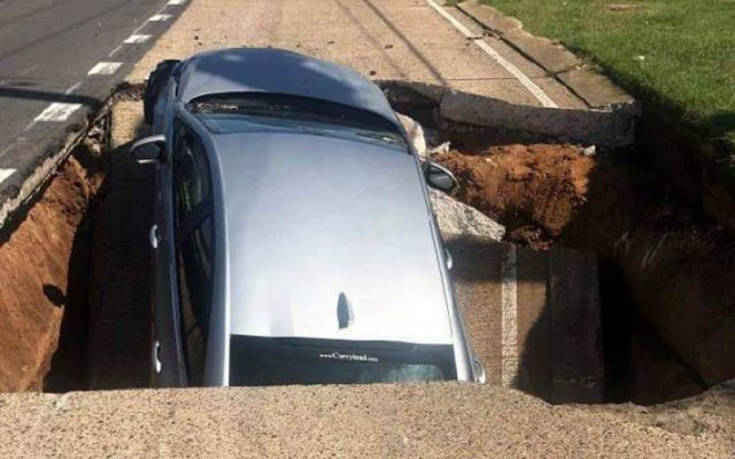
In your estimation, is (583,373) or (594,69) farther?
(594,69)

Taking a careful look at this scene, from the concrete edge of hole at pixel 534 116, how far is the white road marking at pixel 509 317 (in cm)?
173

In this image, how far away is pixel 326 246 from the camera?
5.90 metres

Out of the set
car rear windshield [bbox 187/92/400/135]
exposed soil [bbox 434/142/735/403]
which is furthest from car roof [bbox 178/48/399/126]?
exposed soil [bbox 434/142/735/403]

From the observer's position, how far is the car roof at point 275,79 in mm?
8102

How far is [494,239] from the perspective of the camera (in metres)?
10.0

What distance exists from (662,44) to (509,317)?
5.31m

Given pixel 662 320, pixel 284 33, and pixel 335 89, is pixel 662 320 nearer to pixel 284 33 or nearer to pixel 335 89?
pixel 335 89

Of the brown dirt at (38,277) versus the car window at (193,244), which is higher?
the car window at (193,244)

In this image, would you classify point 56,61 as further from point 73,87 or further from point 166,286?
point 166,286

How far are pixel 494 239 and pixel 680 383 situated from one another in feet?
8.04

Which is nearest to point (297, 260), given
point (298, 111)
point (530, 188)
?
point (298, 111)

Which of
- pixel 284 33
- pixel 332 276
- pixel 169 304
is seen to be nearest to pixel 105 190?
pixel 169 304

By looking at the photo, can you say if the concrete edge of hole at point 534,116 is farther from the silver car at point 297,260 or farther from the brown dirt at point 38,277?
the silver car at point 297,260

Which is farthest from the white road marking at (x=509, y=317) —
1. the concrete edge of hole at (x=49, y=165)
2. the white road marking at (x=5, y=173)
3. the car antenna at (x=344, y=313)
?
the white road marking at (x=5, y=173)
